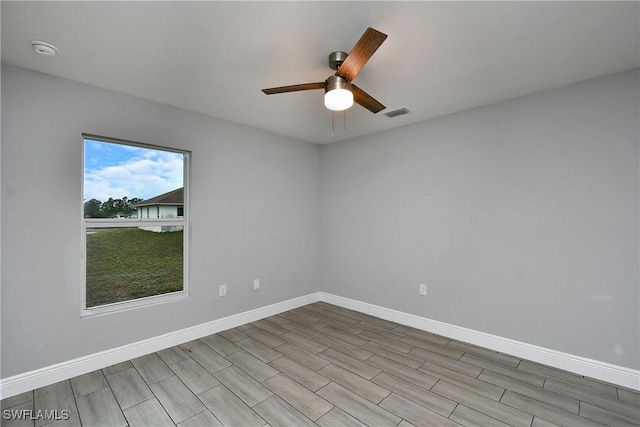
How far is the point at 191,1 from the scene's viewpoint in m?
1.53

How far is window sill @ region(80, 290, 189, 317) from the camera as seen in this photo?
8.30 feet

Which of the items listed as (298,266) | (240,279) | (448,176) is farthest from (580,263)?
(240,279)

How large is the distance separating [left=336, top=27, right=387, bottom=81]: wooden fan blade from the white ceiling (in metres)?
0.22

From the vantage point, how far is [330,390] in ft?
7.31

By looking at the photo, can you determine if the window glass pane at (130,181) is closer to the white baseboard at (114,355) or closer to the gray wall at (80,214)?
the gray wall at (80,214)

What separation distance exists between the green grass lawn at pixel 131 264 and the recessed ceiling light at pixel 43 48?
1.39 meters

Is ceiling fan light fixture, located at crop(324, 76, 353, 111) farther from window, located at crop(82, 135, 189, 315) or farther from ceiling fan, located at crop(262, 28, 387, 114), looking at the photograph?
window, located at crop(82, 135, 189, 315)

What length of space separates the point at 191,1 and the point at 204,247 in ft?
7.60

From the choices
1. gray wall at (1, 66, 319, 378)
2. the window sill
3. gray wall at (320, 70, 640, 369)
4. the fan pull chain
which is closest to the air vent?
gray wall at (320, 70, 640, 369)

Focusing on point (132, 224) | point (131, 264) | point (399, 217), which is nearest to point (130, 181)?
point (132, 224)

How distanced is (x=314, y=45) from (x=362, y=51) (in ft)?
1.49

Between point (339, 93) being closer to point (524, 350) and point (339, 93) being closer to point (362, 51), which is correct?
point (362, 51)

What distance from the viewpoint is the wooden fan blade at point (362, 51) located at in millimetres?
1460

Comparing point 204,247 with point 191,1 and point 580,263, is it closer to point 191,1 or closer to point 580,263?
point 191,1
